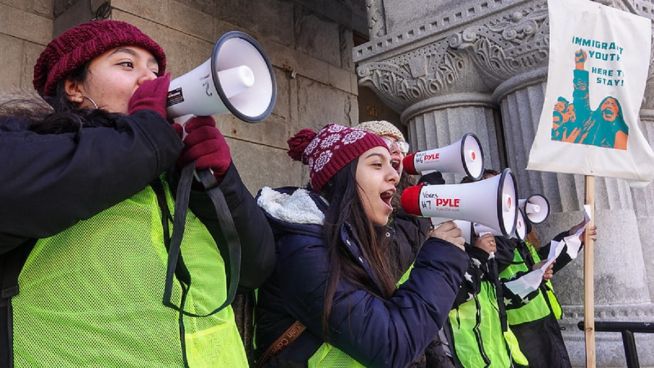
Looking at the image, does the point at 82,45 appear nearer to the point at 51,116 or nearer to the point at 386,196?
the point at 51,116

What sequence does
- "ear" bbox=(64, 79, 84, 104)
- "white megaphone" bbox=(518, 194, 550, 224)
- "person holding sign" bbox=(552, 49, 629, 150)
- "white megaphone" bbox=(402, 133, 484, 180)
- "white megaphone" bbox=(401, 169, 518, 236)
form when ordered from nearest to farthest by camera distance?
"ear" bbox=(64, 79, 84, 104), "white megaphone" bbox=(401, 169, 518, 236), "white megaphone" bbox=(402, 133, 484, 180), "person holding sign" bbox=(552, 49, 629, 150), "white megaphone" bbox=(518, 194, 550, 224)

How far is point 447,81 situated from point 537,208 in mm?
998

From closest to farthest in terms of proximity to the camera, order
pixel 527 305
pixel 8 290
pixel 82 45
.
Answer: pixel 8 290, pixel 82 45, pixel 527 305

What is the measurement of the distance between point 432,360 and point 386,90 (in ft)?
7.07

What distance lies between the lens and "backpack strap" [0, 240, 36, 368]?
0.93 metres

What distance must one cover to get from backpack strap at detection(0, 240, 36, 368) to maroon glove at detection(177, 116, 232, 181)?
0.34 meters

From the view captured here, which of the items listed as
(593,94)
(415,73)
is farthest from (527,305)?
(415,73)

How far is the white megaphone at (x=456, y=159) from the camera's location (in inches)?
93.7

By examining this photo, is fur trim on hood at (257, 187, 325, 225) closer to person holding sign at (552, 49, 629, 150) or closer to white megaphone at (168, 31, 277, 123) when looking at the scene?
white megaphone at (168, 31, 277, 123)

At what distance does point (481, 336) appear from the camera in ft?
7.35

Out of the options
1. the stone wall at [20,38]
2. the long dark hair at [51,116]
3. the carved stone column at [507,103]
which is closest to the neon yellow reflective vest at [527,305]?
the carved stone column at [507,103]

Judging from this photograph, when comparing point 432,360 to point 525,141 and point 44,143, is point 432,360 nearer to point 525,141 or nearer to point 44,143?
point 44,143

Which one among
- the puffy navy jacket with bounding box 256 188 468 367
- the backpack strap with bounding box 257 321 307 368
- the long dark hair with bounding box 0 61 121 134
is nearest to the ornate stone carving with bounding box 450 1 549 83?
the puffy navy jacket with bounding box 256 188 468 367

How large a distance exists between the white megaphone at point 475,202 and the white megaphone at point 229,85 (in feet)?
2.66
